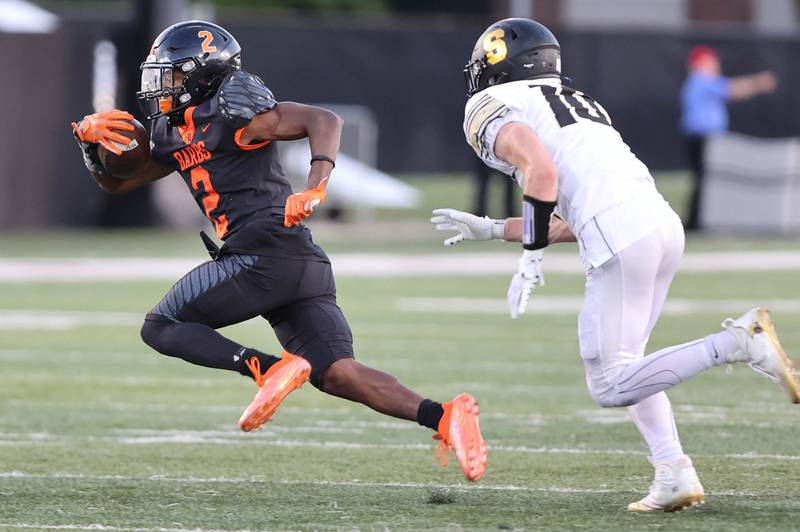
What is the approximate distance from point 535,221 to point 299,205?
843mm

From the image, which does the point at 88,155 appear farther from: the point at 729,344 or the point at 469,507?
the point at 729,344

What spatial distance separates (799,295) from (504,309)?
8.96 ft

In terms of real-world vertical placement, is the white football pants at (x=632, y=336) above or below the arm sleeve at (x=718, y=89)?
below

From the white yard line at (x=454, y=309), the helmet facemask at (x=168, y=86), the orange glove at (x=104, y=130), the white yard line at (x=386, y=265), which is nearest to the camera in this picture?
the helmet facemask at (x=168, y=86)

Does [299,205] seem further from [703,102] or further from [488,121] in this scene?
[703,102]

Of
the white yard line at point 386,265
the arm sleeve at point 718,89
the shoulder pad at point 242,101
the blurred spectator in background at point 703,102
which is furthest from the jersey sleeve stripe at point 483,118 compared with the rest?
the arm sleeve at point 718,89

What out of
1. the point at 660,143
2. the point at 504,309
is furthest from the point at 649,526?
the point at 660,143

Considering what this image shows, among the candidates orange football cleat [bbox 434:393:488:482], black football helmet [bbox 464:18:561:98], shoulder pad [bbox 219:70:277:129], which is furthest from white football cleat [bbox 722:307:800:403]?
shoulder pad [bbox 219:70:277:129]

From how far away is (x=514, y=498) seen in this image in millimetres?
5465

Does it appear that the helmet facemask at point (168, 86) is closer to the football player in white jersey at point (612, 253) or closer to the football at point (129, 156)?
the football at point (129, 156)

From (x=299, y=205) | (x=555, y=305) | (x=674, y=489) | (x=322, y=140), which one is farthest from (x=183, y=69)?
(x=555, y=305)

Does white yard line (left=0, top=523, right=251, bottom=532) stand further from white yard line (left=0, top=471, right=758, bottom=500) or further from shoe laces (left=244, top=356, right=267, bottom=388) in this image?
white yard line (left=0, top=471, right=758, bottom=500)

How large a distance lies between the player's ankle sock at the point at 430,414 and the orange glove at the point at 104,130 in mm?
1629

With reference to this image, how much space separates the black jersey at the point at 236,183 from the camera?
18.7 feet
